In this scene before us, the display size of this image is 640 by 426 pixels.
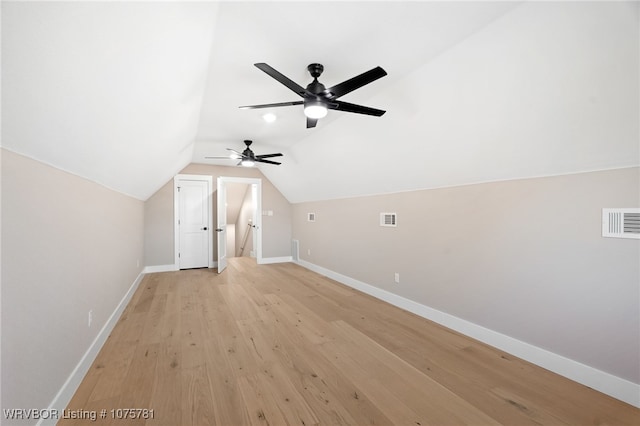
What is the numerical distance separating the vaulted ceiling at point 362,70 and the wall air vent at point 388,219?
0.93 metres

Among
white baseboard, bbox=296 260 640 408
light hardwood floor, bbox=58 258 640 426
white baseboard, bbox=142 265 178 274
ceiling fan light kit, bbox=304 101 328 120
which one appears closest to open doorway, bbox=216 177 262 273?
white baseboard, bbox=142 265 178 274

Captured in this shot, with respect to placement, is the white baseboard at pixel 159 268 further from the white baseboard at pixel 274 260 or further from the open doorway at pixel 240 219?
the open doorway at pixel 240 219

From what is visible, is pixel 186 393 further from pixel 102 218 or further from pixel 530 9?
pixel 530 9

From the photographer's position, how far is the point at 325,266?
5.82m

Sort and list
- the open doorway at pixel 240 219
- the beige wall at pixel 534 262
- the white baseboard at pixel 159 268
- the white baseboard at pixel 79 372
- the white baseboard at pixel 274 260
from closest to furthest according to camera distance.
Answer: the white baseboard at pixel 79 372 < the beige wall at pixel 534 262 < the white baseboard at pixel 159 268 < the white baseboard at pixel 274 260 < the open doorway at pixel 240 219

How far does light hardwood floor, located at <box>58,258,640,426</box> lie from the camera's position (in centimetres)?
179

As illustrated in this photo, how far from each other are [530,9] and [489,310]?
100 inches

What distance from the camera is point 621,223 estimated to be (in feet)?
6.38

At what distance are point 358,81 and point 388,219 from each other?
2464 millimetres

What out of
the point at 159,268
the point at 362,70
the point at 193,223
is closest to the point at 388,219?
the point at 362,70

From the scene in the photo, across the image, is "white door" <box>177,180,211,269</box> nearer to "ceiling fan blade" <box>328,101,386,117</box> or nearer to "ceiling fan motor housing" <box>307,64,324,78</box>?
"ceiling fan motor housing" <box>307,64,324,78</box>

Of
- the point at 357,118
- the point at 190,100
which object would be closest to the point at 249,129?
the point at 190,100

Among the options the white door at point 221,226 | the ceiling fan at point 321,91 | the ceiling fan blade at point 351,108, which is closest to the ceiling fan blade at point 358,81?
the ceiling fan at point 321,91

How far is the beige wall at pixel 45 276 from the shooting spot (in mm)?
1307
